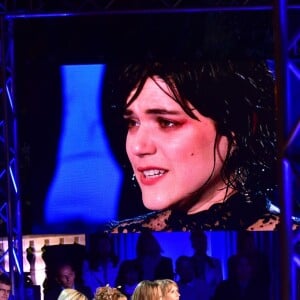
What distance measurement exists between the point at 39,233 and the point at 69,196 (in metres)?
0.56

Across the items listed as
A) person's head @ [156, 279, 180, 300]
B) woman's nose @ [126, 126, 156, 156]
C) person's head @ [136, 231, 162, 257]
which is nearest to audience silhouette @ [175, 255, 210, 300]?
person's head @ [136, 231, 162, 257]

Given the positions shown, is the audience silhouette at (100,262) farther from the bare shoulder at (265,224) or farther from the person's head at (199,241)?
the bare shoulder at (265,224)

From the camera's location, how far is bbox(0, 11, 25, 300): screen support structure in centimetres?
837

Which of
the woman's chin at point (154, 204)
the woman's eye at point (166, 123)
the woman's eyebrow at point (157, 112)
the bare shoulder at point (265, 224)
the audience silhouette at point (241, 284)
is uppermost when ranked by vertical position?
the woman's eyebrow at point (157, 112)

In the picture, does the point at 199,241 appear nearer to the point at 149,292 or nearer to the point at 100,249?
the point at 100,249

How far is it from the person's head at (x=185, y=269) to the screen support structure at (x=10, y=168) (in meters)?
1.85

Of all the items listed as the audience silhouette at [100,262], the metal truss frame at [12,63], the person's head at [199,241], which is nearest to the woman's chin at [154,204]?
the person's head at [199,241]

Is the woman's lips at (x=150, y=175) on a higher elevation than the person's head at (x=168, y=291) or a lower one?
higher

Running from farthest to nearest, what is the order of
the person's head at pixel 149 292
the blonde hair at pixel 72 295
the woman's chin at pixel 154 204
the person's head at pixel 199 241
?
the woman's chin at pixel 154 204 → the person's head at pixel 199 241 → the person's head at pixel 149 292 → the blonde hair at pixel 72 295

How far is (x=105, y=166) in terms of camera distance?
31.1 ft

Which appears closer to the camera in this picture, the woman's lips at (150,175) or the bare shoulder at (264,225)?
the bare shoulder at (264,225)

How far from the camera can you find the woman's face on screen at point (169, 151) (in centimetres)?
938

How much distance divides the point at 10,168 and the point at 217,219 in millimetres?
2474

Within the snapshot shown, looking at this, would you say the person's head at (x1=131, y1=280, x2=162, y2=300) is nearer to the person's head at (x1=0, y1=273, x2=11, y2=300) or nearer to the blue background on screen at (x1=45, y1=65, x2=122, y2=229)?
A: the person's head at (x1=0, y1=273, x2=11, y2=300)
